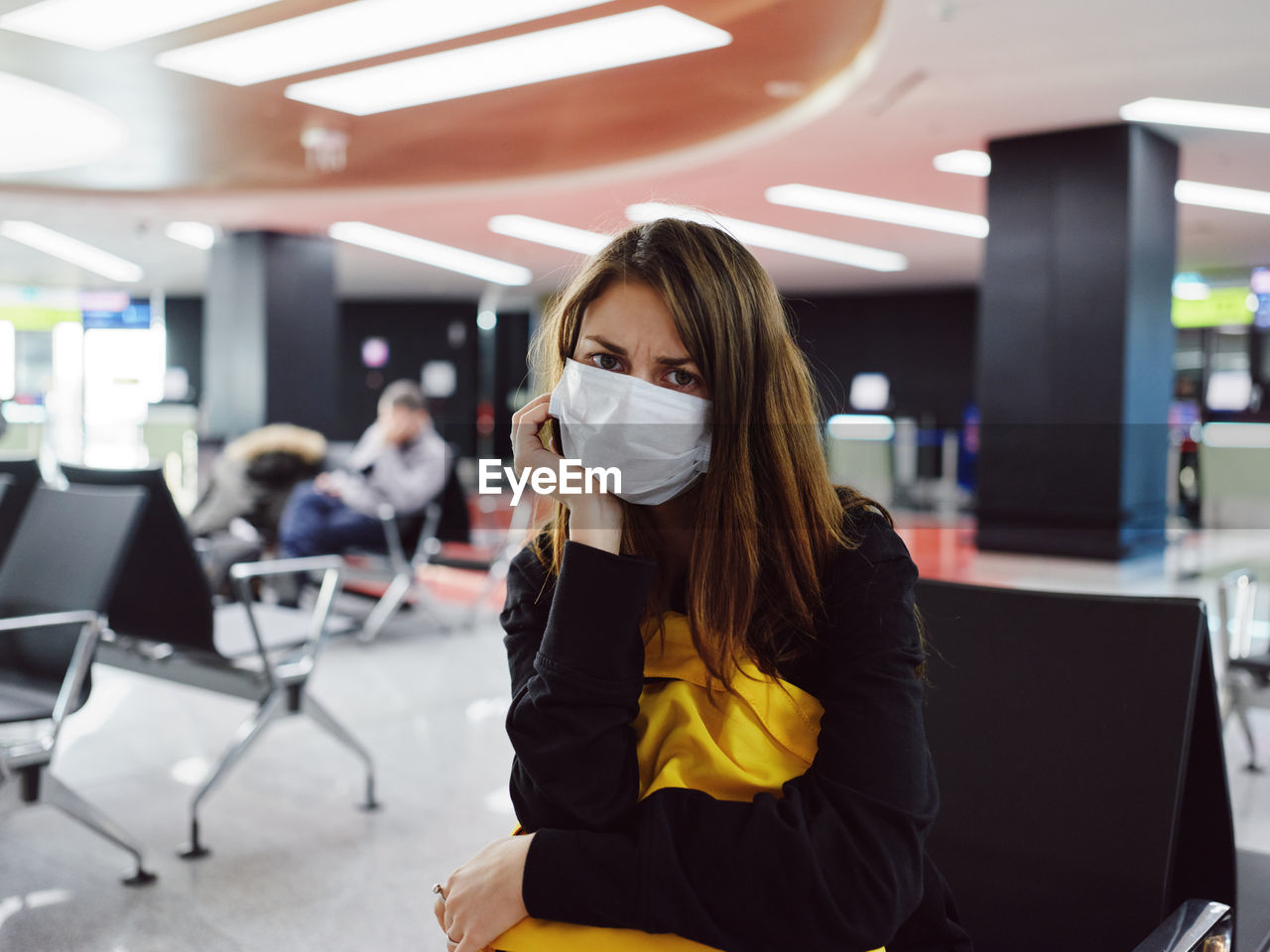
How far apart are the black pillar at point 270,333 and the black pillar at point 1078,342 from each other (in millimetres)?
7230

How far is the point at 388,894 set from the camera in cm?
255

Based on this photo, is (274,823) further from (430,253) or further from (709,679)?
(430,253)

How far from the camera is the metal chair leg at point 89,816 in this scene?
247 centimetres

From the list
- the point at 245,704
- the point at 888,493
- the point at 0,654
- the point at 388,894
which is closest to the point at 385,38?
the point at 245,704

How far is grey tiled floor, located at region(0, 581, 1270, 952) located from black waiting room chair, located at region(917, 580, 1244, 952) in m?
0.28

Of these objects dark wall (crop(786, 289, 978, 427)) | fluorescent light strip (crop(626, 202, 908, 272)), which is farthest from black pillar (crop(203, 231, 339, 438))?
dark wall (crop(786, 289, 978, 427))

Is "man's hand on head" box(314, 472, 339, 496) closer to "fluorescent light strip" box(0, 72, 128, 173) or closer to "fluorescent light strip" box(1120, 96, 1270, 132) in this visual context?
"fluorescent light strip" box(0, 72, 128, 173)

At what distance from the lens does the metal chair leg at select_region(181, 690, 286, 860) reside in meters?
2.76

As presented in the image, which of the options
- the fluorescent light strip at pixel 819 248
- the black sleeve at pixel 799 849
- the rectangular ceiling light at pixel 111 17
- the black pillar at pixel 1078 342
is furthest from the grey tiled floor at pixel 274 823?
the fluorescent light strip at pixel 819 248

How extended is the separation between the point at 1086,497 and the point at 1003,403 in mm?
952

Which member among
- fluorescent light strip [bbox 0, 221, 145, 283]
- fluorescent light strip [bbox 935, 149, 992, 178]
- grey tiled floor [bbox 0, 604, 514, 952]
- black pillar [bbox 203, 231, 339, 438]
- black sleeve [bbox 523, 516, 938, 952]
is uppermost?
fluorescent light strip [bbox 0, 221, 145, 283]

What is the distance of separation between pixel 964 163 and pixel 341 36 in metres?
5.09

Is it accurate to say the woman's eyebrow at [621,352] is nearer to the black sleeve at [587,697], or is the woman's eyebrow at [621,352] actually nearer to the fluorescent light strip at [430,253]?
the black sleeve at [587,697]

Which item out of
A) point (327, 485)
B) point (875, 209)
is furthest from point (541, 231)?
point (327, 485)
